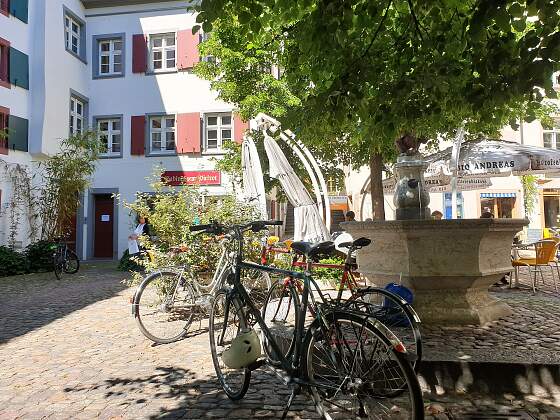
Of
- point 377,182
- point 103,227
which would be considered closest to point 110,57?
point 103,227

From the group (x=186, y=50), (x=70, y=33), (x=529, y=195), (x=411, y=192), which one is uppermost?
(x=70, y=33)

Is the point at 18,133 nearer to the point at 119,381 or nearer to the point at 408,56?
the point at 119,381

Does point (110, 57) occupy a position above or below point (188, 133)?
above

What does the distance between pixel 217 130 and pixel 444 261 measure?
1522 cm

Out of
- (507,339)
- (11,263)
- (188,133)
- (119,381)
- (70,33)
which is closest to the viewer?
(119,381)

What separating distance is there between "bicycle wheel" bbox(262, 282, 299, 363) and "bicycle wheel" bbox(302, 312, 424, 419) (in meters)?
0.33

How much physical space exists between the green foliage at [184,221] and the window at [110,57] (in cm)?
1439

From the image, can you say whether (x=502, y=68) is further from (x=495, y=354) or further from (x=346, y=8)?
(x=495, y=354)

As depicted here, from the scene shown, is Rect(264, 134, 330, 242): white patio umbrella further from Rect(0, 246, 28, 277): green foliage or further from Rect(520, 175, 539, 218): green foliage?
Rect(520, 175, 539, 218): green foliage

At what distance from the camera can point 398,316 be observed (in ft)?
13.0

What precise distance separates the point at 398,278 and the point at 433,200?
78.0ft

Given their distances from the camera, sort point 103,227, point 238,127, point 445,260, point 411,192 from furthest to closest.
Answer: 1. point 103,227
2. point 238,127
3. point 411,192
4. point 445,260

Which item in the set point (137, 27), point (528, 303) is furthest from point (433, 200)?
point (528, 303)

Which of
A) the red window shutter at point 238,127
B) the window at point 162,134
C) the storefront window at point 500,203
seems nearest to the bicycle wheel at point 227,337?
the red window shutter at point 238,127
